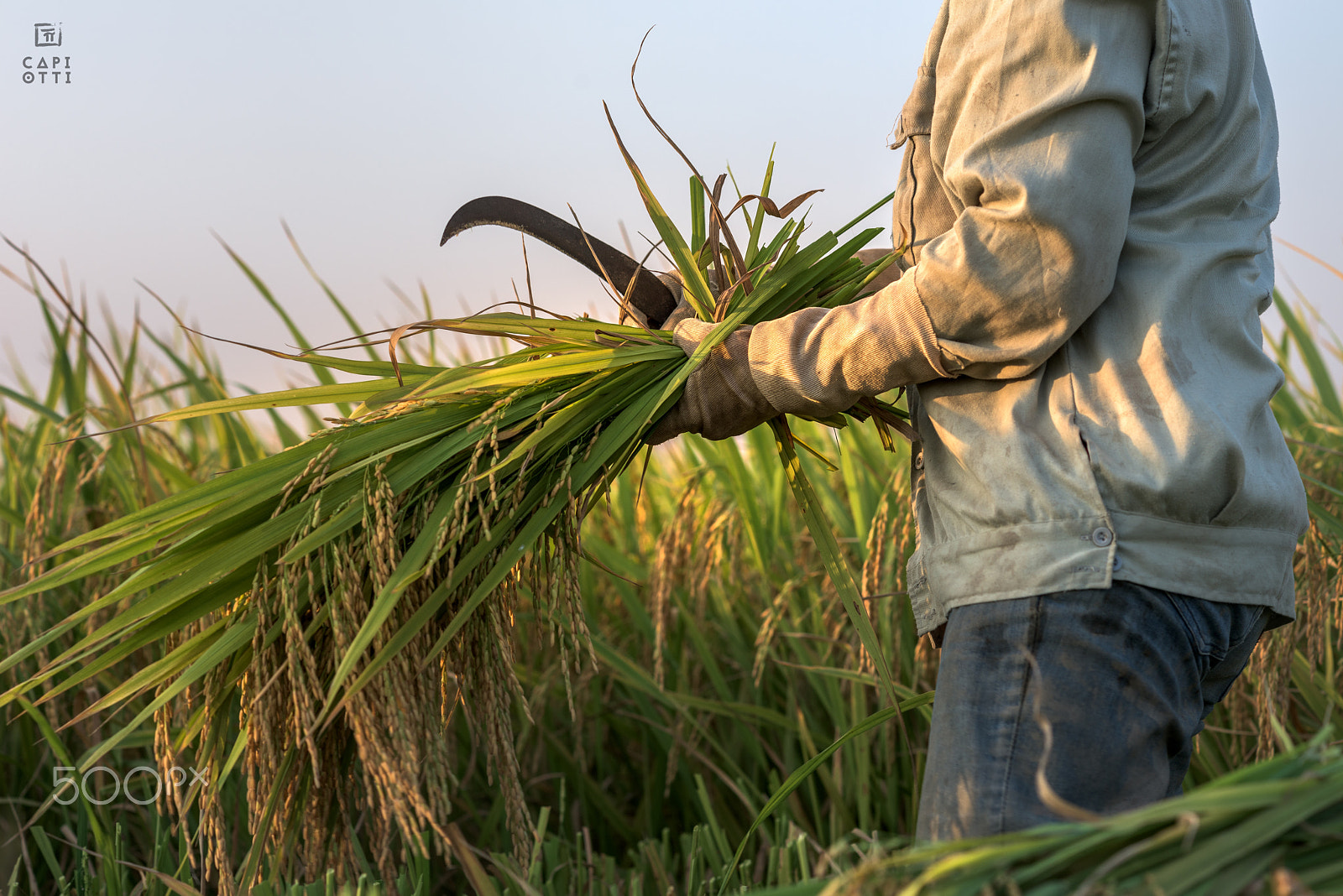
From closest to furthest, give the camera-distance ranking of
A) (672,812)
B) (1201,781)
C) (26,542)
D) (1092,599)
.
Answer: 1. (1092,599)
2. (26,542)
3. (1201,781)
4. (672,812)

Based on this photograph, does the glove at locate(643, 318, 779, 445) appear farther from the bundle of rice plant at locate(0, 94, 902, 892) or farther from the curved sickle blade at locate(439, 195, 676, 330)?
the curved sickle blade at locate(439, 195, 676, 330)

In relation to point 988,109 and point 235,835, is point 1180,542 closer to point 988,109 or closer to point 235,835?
point 988,109

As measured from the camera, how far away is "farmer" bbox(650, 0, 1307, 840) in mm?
1120

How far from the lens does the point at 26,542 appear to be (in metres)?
2.35

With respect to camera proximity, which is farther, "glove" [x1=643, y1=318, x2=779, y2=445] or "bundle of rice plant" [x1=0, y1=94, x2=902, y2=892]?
"glove" [x1=643, y1=318, x2=779, y2=445]

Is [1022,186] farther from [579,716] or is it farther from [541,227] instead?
[579,716]

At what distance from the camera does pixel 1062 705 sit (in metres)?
1.11

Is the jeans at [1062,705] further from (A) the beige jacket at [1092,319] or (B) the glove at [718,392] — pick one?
(B) the glove at [718,392]

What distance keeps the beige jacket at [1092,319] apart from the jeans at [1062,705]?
36mm

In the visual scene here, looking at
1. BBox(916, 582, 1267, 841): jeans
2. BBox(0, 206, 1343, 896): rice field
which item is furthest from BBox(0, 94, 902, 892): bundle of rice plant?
BBox(916, 582, 1267, 841): jeans

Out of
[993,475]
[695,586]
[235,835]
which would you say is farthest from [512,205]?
[235,835]

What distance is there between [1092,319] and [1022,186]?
0.21 metres

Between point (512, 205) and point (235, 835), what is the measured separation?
176 cm

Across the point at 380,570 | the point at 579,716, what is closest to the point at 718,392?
the point at 380,570
